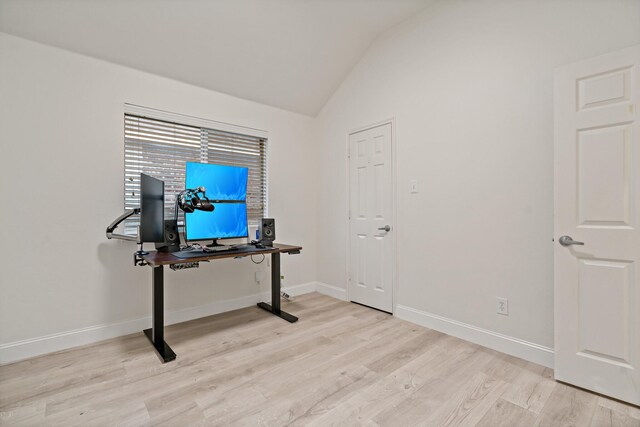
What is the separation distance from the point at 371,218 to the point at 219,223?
168 centimetres

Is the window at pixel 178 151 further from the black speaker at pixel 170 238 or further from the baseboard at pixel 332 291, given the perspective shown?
the baseboard at pixel 332 291

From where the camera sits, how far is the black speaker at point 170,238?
2.74 metres

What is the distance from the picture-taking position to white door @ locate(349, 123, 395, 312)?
10.8 ft

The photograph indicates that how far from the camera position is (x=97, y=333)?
261 cm

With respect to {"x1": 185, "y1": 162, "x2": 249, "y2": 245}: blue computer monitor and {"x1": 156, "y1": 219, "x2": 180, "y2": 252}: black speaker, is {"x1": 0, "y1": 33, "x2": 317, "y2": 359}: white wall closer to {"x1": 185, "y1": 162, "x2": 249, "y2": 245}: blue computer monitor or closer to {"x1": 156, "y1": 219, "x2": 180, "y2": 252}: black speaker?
{"x1": 156, "y1": 219, "x2": 180, "y2": 252}: black speaker

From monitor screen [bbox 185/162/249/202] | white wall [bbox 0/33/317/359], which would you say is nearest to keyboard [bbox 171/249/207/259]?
white wall [bbox 0/33/317/359]

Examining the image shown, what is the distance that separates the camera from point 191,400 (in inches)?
71.1

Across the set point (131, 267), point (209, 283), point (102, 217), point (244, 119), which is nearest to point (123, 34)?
point (244, 119)

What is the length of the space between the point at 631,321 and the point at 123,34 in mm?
4135

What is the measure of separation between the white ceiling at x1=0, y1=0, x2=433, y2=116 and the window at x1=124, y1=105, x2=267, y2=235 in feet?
1.45

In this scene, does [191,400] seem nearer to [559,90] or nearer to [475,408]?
[475,408]

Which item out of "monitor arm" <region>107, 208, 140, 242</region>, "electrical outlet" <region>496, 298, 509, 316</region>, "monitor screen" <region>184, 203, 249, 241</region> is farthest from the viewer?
"monitor screen" <region>184, 203, 249, 241</region>

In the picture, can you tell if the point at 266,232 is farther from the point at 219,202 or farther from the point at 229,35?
the point at 229,35

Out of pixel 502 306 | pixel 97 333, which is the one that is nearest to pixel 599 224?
pixel 502 306
